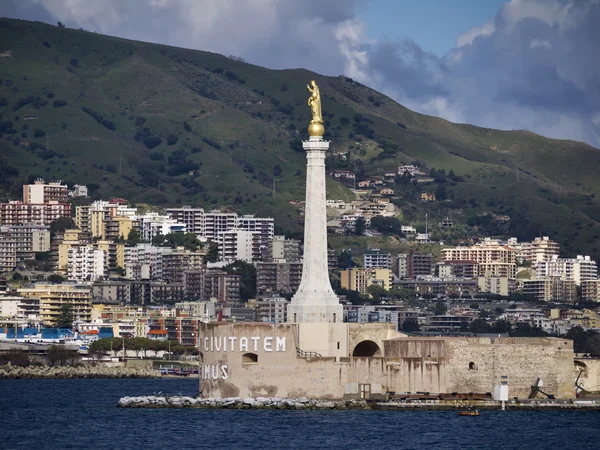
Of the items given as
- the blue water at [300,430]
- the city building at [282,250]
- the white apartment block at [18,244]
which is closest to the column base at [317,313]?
the blue water at [300,430]

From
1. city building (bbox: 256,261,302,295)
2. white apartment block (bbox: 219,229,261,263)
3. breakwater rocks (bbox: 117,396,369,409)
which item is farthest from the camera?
white apartment block (bbox: 219,229,261,263)

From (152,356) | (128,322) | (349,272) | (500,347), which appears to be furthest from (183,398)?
(349,272)

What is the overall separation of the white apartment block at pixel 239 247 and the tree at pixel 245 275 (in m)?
9.82

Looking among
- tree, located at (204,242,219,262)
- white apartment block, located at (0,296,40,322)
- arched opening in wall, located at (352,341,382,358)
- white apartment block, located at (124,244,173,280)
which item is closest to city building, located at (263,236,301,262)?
tree, located at (204,242,219,262)

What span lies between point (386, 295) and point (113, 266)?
28.4 meters

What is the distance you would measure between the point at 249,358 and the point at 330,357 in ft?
9.73

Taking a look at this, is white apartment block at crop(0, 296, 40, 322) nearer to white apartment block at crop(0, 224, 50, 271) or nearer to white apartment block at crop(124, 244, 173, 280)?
white apartment block at crop(124, 244, 173, 280)

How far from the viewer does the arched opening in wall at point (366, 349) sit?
68250mm

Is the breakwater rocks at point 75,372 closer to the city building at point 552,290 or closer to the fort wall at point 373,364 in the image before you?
the fort wall at point 373,364

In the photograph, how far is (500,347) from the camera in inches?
2601

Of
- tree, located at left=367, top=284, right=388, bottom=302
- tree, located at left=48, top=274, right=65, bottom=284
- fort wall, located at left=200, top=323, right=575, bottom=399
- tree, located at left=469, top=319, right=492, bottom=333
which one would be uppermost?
tree, located at left=48, top=274, right=65, bottom=284

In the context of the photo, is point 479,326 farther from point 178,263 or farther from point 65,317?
point 178,263

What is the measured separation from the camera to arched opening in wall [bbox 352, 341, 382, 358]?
224 feet

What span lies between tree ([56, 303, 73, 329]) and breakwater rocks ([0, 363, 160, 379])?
3578 centimetres
